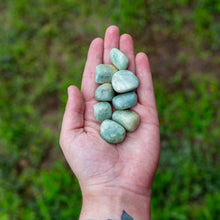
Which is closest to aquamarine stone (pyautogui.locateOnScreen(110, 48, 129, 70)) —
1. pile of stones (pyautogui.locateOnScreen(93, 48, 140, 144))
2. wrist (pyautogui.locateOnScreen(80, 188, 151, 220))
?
pile of stones (pyautogui.locateOnScreen(93, 48, 140, 144))

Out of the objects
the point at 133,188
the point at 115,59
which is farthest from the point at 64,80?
the point at 133,188

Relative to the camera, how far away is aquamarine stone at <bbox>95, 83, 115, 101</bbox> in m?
1.44

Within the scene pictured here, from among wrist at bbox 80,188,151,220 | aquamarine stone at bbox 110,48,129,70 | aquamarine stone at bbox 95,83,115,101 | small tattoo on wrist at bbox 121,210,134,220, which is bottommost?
small tattoo on wrist at bbox 121,210,134,220

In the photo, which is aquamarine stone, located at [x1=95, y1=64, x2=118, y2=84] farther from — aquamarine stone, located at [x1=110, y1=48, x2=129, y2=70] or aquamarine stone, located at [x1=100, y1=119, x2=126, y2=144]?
aquamarine stone, located at [x1=100, y1=119, x2=126, y2=144]

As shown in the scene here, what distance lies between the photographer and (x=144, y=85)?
1506mm

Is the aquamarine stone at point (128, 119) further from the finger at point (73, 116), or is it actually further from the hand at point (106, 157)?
the finger at point (73, 116)

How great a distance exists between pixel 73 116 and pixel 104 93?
25 centimetres

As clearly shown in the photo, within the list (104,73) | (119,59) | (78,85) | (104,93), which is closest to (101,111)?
(104,93)

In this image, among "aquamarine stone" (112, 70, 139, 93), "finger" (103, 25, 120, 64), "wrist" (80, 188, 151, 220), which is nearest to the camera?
"wrist" (80, 188, 151, 220)

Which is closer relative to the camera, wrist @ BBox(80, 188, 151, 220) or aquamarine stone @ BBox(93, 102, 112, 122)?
wrist @ BBox(80, 188, 151, 220)

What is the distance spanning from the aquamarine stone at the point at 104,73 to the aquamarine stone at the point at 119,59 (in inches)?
2.3

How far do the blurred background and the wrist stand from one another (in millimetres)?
436

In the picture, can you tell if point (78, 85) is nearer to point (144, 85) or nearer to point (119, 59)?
point (119, 59)

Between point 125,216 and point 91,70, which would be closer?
point 125,216
